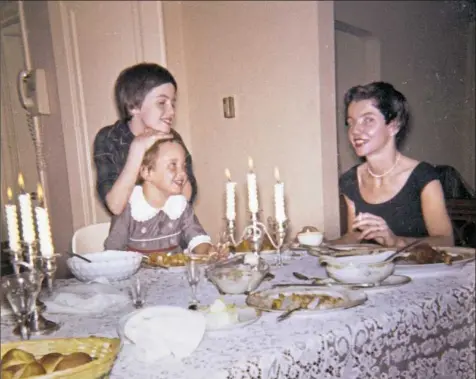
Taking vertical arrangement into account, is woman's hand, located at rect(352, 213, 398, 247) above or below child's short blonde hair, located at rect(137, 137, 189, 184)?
below

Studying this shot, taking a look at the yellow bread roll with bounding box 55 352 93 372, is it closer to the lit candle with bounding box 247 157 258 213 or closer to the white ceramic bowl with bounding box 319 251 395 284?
the white ceramic bowl with bounding box 319 251 395 284

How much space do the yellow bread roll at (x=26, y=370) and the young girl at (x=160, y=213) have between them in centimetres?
42

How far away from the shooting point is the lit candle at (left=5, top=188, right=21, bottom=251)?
30.6 inches

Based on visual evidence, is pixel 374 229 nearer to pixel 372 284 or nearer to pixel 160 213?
pixel 372 284

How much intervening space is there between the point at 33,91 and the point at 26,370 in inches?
18.2

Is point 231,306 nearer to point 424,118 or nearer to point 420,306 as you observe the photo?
point 420,306

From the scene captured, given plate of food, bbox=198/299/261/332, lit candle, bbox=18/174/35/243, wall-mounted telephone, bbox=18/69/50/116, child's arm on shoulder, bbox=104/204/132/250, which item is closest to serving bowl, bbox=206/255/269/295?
plate of food, bbox=198/299/261/332

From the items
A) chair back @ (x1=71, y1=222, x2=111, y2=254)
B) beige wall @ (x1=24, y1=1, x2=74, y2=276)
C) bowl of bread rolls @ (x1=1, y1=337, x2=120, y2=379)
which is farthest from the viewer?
chair back @ (x1=71, y1=222, x2=111, y2=254)

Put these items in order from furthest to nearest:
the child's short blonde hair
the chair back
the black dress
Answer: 1. the black dress
2. the child's short blonde hair
3. the chair back

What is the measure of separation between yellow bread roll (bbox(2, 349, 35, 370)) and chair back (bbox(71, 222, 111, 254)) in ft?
1.02

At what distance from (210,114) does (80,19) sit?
0.34 meters

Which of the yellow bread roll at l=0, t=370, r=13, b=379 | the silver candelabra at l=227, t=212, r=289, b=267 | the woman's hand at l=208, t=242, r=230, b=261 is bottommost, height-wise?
the yellow bread roll at l=0, t=370, r=13, b=379

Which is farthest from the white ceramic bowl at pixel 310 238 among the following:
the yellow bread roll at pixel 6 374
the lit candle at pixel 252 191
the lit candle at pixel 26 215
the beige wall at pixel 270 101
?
the yellow bread roll at pixel 6 374

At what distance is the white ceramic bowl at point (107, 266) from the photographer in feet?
3.16
